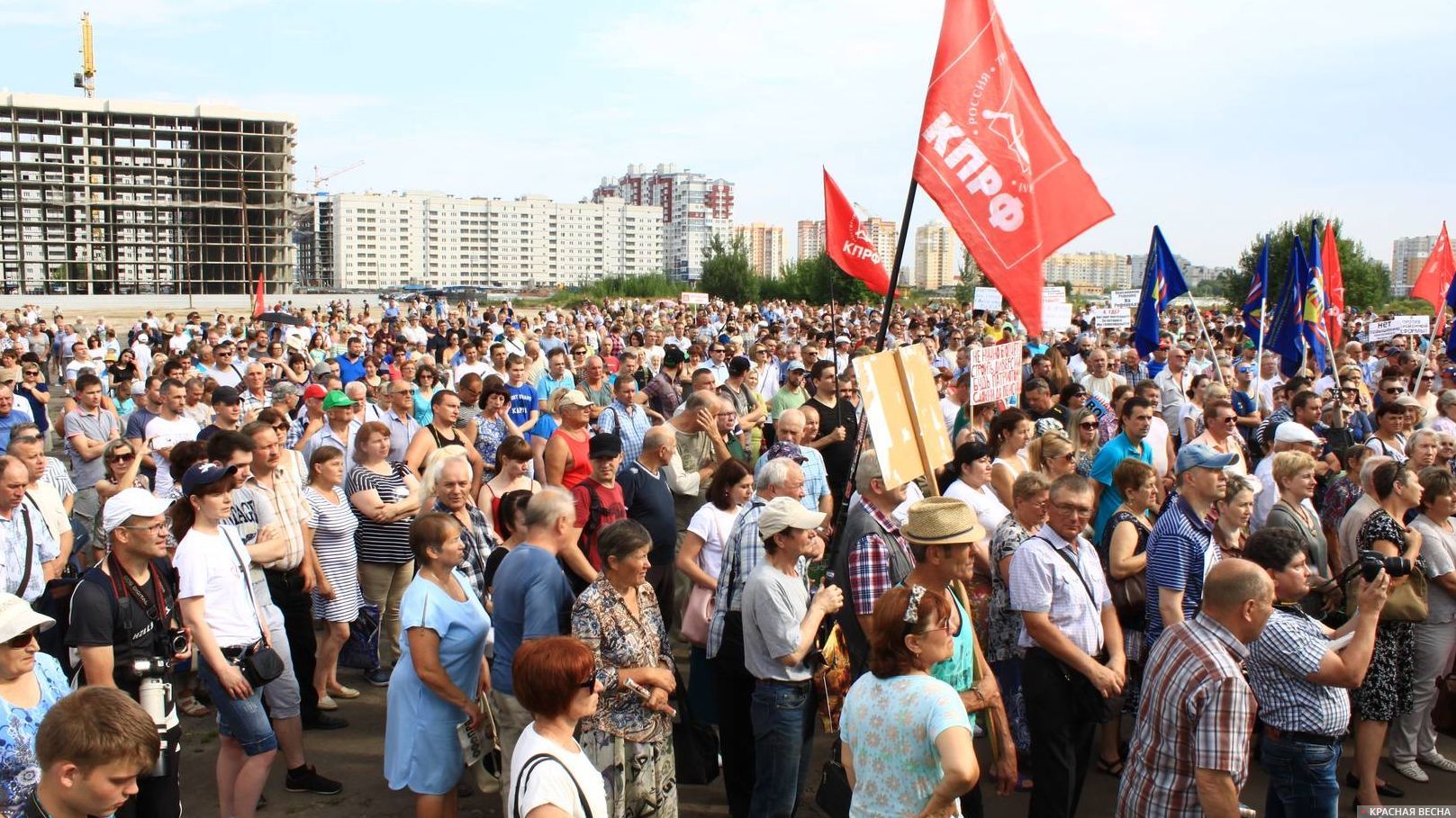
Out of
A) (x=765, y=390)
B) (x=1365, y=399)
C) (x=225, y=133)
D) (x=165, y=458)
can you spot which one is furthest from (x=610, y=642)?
(x=225, y=133)

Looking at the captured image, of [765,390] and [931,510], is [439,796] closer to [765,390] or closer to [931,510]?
[931,510]

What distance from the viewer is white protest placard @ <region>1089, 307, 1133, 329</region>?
688 inches

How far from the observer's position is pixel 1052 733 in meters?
4.21

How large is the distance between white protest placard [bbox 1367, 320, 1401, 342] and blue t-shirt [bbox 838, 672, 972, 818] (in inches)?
593

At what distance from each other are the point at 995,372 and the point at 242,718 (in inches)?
214

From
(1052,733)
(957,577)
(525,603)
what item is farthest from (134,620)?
(1052,733)

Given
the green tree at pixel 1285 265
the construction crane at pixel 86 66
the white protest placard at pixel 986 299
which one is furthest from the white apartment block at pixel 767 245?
the white protest placard at pixel 986 299

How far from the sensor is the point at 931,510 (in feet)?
12.4

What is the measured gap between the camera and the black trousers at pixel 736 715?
4.50m

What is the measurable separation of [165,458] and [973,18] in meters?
5.64

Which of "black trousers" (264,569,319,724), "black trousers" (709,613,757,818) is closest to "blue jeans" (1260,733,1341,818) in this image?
"black trousers" (709,613,757,818)

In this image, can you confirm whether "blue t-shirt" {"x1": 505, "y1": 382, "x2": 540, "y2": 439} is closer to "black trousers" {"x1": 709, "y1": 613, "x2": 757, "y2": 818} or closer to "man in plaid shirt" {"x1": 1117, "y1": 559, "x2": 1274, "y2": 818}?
"black trousers" {"x1": 709, "y1": 613, "x2": 757, "y2": 818}

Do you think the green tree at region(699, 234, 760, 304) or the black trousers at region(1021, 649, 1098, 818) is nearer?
the black trousers at region(1021, 649, 1098, 818)

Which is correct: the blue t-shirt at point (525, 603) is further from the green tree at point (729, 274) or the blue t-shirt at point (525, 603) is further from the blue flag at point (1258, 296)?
the green tree at point (729, 274)
